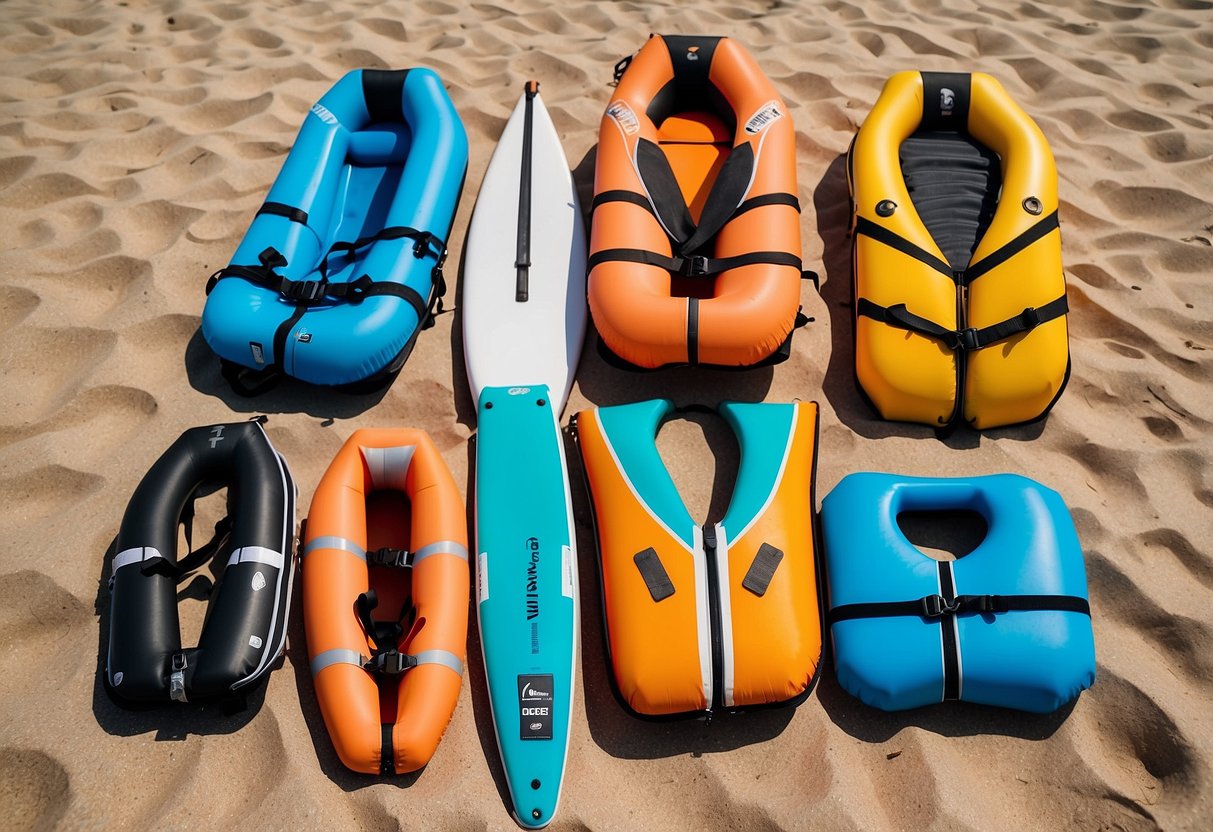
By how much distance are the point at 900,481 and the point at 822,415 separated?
0.56m

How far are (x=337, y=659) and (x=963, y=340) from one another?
8.81ft

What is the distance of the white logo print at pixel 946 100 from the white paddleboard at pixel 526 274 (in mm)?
1886

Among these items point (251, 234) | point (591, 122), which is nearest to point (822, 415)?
point (591, 122)

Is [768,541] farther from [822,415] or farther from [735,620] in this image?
[822,415]

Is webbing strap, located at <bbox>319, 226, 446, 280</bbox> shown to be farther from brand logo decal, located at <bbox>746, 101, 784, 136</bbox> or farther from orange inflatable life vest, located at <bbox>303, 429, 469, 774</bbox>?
brand logo decal, located at <bbox>746, 101, 784, 136</bbox>

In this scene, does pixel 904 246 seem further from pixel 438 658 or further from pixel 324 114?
pixel 324 114

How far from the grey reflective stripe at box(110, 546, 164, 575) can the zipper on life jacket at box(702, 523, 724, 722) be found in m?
1.91

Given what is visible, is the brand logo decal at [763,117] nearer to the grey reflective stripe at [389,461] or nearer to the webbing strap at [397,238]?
the webbing strap at [397,238]

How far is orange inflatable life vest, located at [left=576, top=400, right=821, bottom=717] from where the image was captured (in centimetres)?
269

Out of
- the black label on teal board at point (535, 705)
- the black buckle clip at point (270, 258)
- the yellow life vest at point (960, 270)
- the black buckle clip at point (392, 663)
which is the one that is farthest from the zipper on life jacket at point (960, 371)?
the black buckle clip at point (270, 258)

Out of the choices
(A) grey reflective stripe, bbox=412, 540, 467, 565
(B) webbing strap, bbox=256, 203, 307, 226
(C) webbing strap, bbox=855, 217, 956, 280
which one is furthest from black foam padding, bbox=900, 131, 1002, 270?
(B) webbing strap, bbox=256, 203, 307, 226

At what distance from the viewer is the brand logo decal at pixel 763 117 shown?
13.2 feet

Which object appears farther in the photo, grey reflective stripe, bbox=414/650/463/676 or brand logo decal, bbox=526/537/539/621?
brand logo decal, bbox=526/537/539/621

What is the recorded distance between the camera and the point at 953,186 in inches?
155
